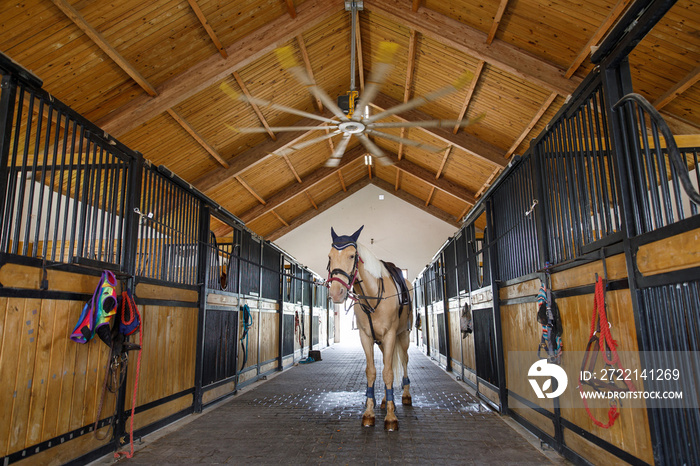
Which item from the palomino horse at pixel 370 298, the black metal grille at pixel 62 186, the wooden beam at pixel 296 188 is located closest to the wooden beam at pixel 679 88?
the palomino horse at pixel 370 298

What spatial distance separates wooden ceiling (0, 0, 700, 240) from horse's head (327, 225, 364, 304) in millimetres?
4138

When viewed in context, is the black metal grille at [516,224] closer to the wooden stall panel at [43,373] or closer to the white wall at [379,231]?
the wooden stall panel at [43,373]

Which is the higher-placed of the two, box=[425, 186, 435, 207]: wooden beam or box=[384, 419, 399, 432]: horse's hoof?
box=[425, 186, 435, 207]: wooden beam

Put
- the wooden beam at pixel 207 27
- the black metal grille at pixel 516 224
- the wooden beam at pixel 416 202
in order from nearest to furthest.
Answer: the black metal grille at pixel 516 224
the wooden beam at pixel 207 27
the wooden beam at pixel 416 202

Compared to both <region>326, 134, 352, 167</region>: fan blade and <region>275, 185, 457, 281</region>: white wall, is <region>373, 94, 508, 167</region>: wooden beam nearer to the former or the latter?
<region>326, 134, 352, 167</region>: fan blade

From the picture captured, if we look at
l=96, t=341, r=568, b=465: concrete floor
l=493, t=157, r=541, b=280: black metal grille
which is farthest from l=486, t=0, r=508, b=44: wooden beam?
l=96, t=341, r=568, b=465: concrete floor

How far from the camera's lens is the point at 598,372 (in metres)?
2.30

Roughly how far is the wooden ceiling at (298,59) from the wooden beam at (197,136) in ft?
0.13

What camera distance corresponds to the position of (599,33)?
220 inches

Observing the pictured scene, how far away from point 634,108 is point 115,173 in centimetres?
381

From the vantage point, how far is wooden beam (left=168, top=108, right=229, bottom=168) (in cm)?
806

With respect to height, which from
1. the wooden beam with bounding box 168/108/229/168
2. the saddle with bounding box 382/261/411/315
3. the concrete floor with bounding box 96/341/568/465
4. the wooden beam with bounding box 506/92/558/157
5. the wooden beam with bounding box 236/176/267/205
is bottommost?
the concrete floor with bounding box 96/341/568/465

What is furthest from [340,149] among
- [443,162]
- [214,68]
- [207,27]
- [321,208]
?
[321,208]

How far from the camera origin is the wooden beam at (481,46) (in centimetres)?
658
